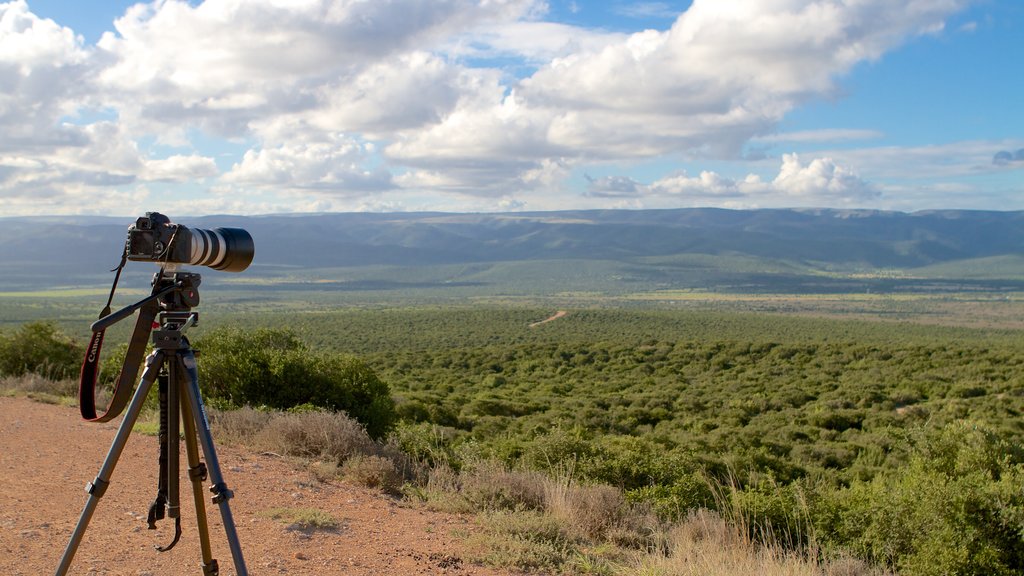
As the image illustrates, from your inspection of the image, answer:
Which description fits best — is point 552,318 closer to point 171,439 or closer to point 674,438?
point 674,438

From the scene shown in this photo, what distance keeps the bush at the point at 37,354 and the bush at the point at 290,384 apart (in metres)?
5.21

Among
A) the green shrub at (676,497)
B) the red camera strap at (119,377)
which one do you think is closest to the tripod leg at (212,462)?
the red camera strap at (119,377)

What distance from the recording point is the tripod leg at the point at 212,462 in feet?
10.8

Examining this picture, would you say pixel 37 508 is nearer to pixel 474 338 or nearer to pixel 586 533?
pixel 586 533

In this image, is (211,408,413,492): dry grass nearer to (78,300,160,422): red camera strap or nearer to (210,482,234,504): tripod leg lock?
(210,482,234,504): tripod leg lock

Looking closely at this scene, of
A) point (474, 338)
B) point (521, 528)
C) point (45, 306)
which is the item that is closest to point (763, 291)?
point (474, 338)

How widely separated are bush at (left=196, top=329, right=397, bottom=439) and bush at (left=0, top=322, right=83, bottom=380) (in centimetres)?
521

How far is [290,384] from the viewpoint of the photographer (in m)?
10.6

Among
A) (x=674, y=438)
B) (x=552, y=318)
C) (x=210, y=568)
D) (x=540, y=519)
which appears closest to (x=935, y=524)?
(x=540, y=519)

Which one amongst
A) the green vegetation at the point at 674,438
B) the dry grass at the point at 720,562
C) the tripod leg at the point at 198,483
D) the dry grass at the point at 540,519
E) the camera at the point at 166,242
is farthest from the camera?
the green vegetation at the point at 674,438

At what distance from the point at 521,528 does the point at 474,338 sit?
51.2m

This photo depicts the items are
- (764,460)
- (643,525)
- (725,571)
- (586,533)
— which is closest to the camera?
(725,571)

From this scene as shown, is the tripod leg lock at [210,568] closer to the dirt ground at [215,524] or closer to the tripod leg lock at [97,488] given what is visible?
the tripod leg lock at [97,488]

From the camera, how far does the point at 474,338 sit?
5638 centimetres
